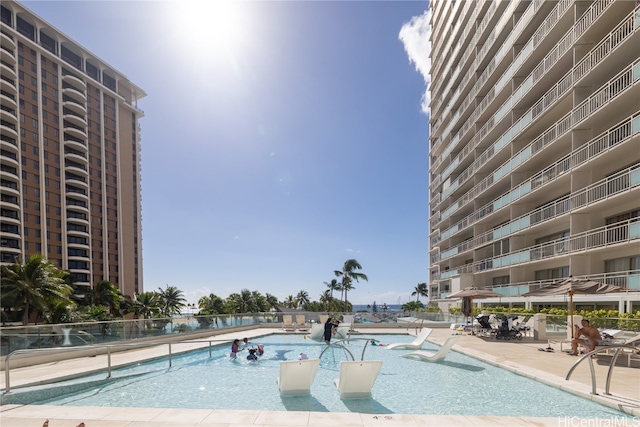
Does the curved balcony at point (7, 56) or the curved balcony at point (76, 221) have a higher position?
the curved balcony at point (7, 56)

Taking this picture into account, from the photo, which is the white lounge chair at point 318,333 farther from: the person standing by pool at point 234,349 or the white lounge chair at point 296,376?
the white lounge chair at point 296,376

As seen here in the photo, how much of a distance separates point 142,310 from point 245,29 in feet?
186

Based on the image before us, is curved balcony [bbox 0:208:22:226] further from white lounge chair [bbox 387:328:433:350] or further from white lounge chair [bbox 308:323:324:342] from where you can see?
white lounge chair [bbox 387:328:433:350]

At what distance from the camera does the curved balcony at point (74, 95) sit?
65.9 m

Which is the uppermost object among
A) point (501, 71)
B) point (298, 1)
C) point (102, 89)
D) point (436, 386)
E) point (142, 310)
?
point (102, 89)

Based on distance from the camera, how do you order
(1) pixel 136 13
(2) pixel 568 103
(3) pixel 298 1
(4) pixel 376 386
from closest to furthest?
(4) pixel 376 386, (1) pixel 136 13, (3) pixel 298 1, (2) pixel 568 103

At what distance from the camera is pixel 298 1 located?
58.3ft

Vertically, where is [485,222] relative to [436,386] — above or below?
above

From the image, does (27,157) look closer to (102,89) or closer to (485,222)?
(102,89)

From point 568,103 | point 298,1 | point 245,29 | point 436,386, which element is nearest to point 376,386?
point 436,386

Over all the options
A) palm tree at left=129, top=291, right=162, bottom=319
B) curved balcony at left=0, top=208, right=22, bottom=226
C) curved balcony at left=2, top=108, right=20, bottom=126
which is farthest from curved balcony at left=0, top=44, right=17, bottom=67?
palm tree at left=129, top=291, right=162, bottom=319

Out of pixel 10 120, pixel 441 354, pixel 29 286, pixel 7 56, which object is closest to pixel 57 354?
pixel 441 354

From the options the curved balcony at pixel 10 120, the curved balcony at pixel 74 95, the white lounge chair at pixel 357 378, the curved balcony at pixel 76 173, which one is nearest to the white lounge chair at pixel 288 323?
the white lounge chair at pixel 357 378

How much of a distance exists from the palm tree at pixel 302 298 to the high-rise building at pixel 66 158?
4504cm
